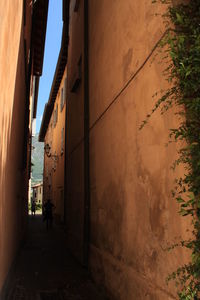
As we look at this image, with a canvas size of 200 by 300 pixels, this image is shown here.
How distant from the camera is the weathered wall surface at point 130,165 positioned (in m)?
4.17

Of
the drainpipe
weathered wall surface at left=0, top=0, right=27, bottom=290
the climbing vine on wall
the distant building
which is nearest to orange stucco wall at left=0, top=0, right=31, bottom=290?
weathered wall surface at left=0, top=0, right=27, bottom=290

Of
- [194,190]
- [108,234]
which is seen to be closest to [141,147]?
[194,190]

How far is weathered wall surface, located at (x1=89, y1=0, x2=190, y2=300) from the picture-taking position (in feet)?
13.7

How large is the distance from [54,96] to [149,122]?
59.7ft

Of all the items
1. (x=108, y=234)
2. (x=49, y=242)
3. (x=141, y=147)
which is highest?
(x=141, y=147)

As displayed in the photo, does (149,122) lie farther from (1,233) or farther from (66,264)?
(66,264)

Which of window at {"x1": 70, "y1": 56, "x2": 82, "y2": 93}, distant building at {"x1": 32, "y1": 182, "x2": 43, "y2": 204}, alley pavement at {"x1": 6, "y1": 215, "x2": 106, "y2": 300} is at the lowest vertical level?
alley pavement at {"x1": 6, "y1": 215, "x2": 106, "y2": 300}

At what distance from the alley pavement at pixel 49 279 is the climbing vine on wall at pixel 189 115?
3.69 m

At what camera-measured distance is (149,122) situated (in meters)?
4.64

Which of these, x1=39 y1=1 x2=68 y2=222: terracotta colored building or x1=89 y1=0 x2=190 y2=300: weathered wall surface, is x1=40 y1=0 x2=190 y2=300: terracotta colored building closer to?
x1=89 y1=0 x2=190 y2=300: weathered wall surface

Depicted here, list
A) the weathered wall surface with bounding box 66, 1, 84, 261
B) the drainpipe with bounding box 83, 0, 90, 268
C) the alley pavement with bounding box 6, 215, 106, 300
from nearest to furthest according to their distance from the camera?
1. the alley pavement with bounding box 6, 215, 106, 300
2. the drainpipe with bounding box 83, 0, 90, 268
3. the weathered wall surface with bounding box 66, 1, 84, 261

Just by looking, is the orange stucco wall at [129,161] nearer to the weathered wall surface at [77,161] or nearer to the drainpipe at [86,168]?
the drainpipe at [86,168]

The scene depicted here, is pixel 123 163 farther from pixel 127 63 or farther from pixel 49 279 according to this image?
pixel 49 279

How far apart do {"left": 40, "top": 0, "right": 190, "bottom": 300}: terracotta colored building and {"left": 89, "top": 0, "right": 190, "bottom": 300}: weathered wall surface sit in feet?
0.04
